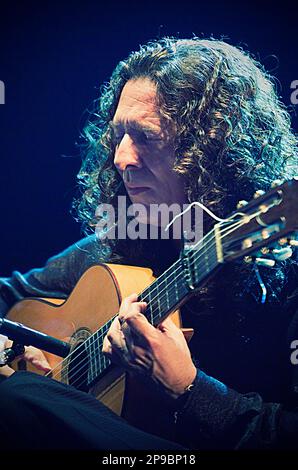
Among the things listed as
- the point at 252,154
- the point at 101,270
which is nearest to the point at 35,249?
the point at 101,270

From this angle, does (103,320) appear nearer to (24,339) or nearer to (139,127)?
(24,339)

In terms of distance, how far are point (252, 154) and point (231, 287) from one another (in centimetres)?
47

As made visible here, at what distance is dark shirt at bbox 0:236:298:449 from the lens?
62.4 inches

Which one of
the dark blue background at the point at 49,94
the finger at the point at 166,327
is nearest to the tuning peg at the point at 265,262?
the finger at the point at 166,327

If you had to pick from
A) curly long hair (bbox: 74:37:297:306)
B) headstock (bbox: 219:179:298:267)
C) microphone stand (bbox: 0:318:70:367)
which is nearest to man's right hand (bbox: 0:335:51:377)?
microphone stand (bbox: 0:318:70:367)

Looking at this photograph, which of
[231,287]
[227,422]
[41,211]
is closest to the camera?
[227,422]

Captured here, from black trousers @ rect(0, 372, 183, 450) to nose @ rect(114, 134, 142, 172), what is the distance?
82 centimetres

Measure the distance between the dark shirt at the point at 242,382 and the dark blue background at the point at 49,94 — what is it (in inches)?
49.1

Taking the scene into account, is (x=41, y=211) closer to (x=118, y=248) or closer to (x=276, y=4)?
(x=118, y=248)

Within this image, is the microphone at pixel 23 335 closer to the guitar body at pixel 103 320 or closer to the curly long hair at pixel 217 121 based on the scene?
the guitar body at pixel 103 320

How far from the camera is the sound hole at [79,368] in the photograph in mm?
1834

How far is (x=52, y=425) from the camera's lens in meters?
1.27

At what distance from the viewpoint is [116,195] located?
7.53ft

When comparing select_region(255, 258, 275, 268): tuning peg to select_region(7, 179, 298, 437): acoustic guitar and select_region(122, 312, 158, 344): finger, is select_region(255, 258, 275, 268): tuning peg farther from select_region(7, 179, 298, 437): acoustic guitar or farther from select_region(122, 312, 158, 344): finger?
select_region(122, 312, 158, 344): finger
